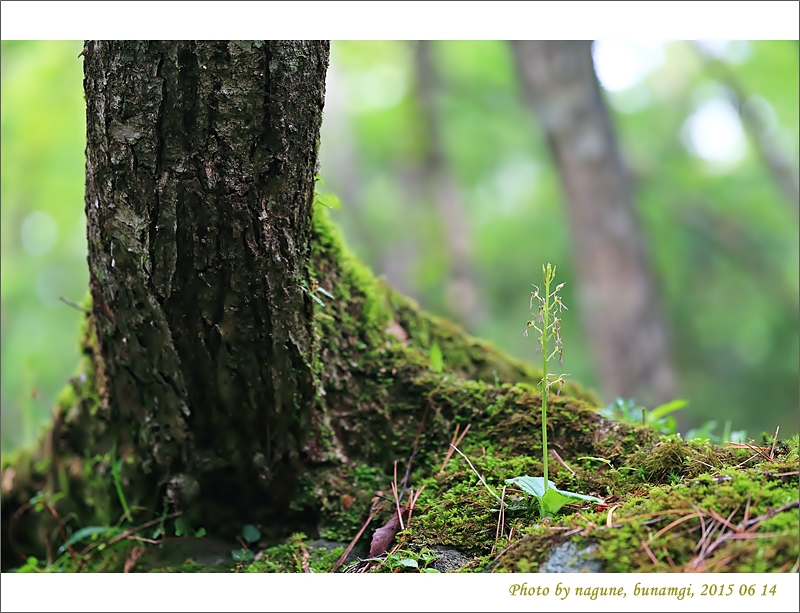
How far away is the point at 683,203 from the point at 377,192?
633cm

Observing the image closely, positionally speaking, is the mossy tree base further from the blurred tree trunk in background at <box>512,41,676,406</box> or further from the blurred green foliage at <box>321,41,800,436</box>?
the blurred tree trunk in background at <box>512,41,676,406</box>

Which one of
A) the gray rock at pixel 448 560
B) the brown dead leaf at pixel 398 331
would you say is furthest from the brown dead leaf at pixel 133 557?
the brown dead leaf at pixel 398 331

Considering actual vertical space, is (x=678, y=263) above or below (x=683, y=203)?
below

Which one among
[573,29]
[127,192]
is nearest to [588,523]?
[127,192]

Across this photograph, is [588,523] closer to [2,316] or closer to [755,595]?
[755,595]

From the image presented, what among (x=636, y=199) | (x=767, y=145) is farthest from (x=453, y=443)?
(x=636, y=199)

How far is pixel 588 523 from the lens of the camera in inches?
50.8

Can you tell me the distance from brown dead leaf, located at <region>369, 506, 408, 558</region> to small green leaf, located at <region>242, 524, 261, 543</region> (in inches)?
18.5

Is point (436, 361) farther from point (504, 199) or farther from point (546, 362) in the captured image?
point (504, 199)

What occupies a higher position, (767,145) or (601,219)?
(767,145)

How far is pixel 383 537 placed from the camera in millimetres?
1684

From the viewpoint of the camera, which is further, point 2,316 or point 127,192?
point 2,316

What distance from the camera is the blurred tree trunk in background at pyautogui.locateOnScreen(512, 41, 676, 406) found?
607 cm

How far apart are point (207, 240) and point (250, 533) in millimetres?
1078
